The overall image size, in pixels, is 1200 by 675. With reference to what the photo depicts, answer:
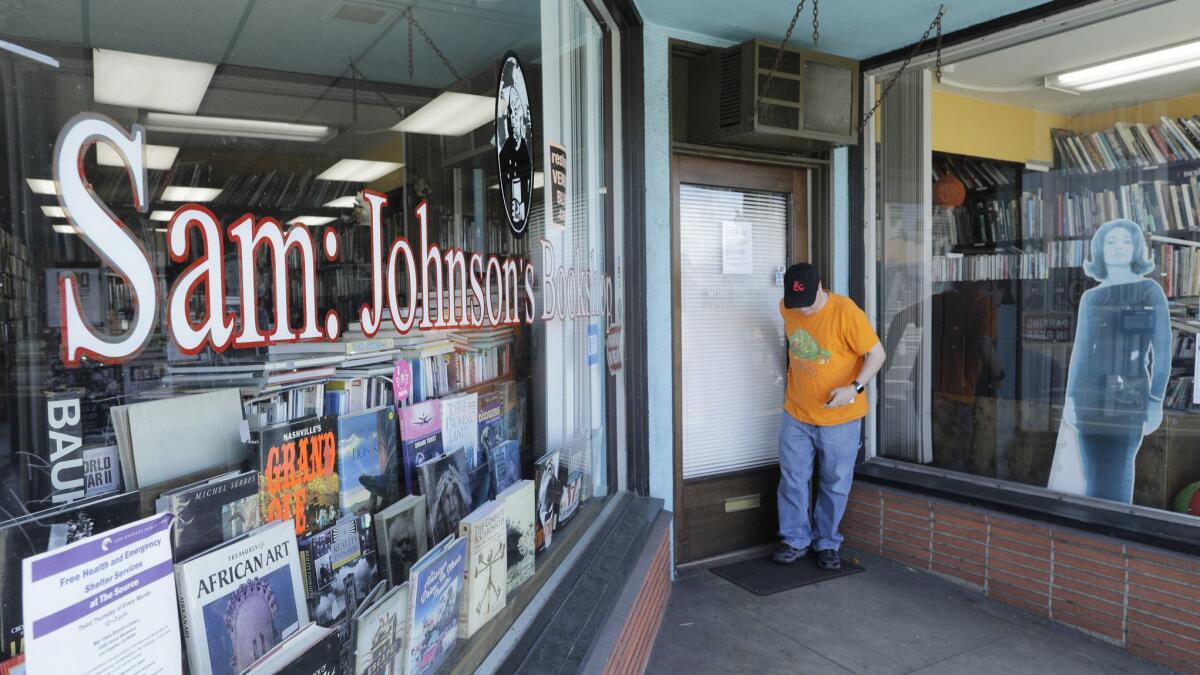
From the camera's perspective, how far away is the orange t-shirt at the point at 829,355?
351 cm

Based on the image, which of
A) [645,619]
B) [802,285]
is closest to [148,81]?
[645,619]

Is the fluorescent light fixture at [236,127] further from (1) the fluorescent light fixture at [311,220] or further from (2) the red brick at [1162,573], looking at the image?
(2) the red brick at [1162,573]

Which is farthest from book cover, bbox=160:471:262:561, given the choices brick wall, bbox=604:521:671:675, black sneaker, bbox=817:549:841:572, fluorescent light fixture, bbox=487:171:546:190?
black sneaker, bbox=817:549:841:572

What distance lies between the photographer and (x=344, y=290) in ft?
4.20

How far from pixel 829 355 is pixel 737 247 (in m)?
0.75

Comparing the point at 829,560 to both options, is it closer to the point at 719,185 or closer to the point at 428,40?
the point at 719,185

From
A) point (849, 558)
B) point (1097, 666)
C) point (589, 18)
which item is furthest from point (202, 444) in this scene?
point (849, 558)

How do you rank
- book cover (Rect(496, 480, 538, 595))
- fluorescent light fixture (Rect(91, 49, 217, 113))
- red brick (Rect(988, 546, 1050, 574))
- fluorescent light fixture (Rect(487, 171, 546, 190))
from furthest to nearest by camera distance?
red brick (Rect(988, 546, 1050, 574)), fluorescent light fixture (Rect(487, 171, 546, 190)), book cover (Rect(496, 480, 538, 595)), fluorescent light fixture (Rect(91, 49, 217, 113))

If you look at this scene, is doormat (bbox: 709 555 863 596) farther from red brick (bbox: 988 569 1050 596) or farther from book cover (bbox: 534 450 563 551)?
book cover (bbox: 534 450 563 551)

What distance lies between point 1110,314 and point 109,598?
367cm

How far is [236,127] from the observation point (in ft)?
3.74

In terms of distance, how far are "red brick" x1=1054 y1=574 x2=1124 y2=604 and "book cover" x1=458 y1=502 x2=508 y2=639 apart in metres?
2.61

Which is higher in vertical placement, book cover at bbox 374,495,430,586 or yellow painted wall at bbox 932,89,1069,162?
yellow painted wall at bbox 932,89,1069,162

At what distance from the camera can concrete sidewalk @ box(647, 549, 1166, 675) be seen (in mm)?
2805
